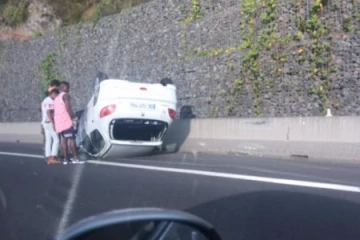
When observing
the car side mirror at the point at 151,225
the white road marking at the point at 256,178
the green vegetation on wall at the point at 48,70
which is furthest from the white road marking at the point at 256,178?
the green vegetation on wall at the point at 48,70

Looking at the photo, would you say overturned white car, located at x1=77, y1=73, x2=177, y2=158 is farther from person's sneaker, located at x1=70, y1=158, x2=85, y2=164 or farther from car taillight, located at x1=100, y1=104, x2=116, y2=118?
person's sneaker, located at x1=70, y1=158, x2=85, y2=164

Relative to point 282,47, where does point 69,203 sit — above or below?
below

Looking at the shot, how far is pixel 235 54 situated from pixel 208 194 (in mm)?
12142

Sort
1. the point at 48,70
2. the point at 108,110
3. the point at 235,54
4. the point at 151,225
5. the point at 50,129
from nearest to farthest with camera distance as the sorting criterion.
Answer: the point at 151,225, the point at 108,110, the point at 50,129, the point at 235,54, the point at 48,70

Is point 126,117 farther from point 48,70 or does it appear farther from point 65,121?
point 48,70

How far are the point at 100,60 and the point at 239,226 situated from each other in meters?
22.3

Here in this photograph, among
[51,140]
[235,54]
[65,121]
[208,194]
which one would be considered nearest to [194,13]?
[235,54]

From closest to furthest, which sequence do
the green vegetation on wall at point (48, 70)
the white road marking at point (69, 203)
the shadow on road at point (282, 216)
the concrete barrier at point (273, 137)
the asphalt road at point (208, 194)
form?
the shadow on road at point (282, 216) < the asphalt road at point (208, 194) < the white road marking at point (69, 203) < the concrete barrier at point (273, 137) < the green vegetation on wall at point (48, 70)

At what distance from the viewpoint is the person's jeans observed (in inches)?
688

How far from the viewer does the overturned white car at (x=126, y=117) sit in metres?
16.8

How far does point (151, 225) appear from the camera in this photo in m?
4.14

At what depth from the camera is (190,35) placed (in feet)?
85.1

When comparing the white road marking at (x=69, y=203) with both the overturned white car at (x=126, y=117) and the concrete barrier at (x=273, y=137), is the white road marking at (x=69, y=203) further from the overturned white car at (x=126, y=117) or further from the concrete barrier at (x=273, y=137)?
the concrete barrier at (x=273, y=137)

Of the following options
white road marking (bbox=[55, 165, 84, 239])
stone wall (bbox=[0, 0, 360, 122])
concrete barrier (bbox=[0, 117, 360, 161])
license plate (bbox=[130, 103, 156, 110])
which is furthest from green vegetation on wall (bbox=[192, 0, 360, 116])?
white road marking (bbox=[55, 165, 84, 239])
